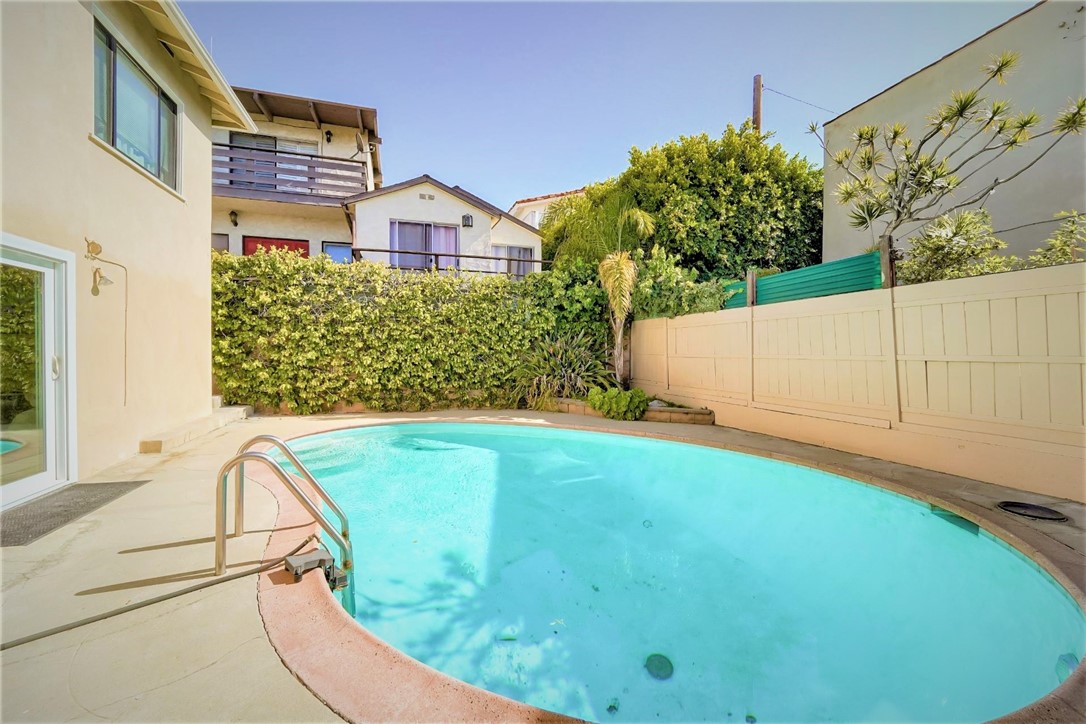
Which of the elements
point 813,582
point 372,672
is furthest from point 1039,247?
point 372,672

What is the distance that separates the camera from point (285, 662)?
6.32ft

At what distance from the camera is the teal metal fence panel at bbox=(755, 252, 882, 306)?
6004 mm

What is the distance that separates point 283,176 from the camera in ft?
46.5

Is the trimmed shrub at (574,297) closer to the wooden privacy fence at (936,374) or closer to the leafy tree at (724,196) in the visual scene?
the leafy tree at (724,196)

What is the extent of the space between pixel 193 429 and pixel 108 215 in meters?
3.08

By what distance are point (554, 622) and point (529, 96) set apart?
11.3 metres

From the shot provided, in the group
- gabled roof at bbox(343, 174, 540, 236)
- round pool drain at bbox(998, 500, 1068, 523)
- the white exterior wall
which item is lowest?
round pool drain at bbox(998, 500, 1068, 523)

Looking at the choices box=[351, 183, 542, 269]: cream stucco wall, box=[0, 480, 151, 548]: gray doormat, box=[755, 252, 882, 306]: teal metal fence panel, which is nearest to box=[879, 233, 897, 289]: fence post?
box=[755, 252, 882, 306]: teal metal fence panel

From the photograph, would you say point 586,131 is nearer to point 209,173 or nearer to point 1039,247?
point 209,173

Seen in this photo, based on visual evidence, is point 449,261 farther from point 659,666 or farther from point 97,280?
point 659,666

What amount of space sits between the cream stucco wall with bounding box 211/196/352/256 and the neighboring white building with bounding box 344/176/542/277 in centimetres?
151

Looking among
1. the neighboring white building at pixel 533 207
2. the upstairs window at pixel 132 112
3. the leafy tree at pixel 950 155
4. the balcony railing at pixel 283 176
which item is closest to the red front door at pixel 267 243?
the balcony railing at pixel 283 176

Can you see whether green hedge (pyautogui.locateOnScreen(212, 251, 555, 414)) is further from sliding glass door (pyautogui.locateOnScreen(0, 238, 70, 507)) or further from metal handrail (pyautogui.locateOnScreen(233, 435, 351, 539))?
metal handrail (pyautogui.locateOnScreen(233, 435, 351, 539))

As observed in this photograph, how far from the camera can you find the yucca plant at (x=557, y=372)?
10.2 metres
